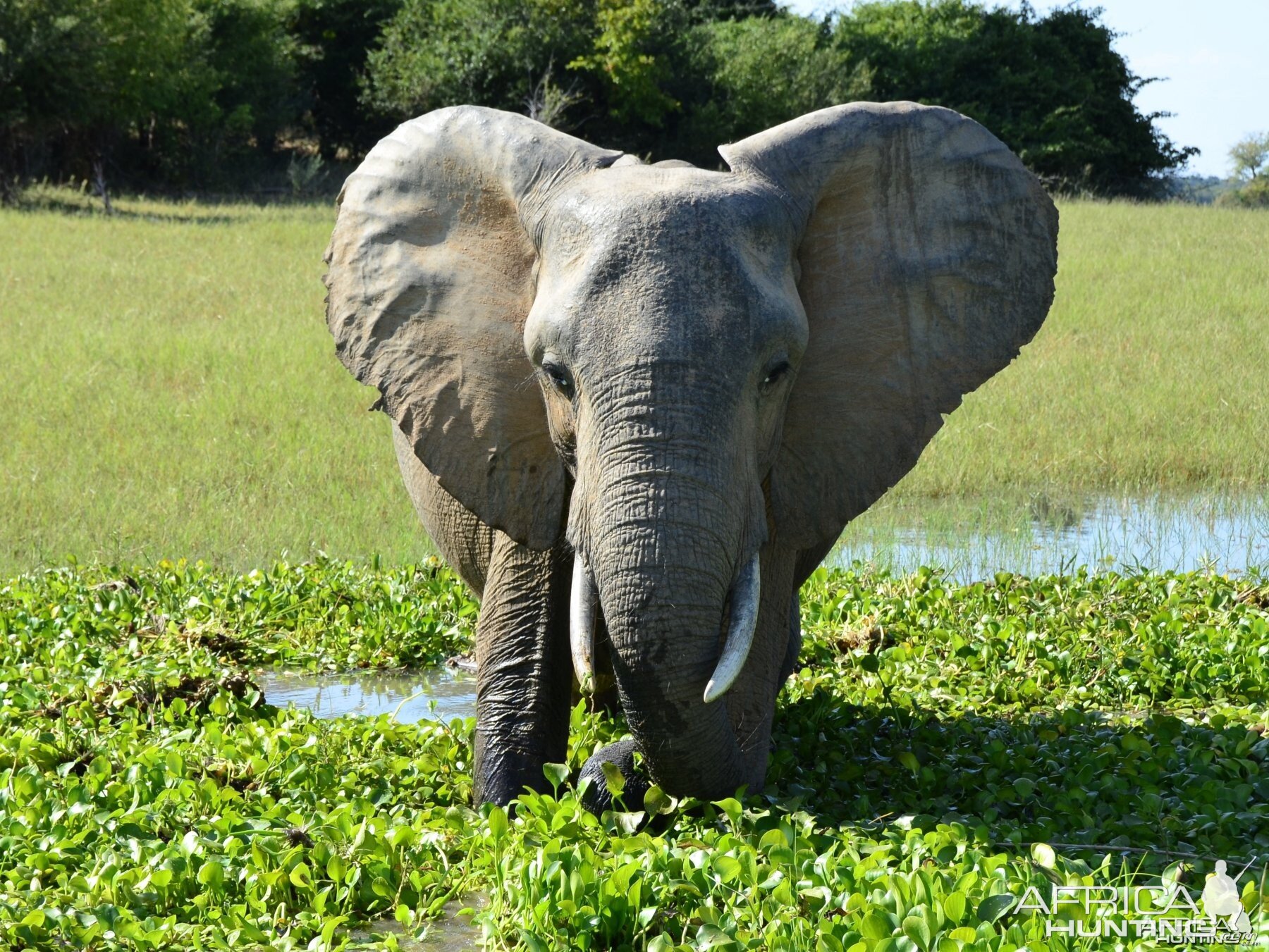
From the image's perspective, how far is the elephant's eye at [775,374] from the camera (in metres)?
3.68

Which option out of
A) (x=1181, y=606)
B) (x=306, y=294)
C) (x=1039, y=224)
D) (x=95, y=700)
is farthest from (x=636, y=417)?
(x=306, y=294)

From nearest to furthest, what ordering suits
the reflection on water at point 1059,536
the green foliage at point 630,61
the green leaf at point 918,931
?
the green leaf at point 918,931, the reflection on water at point 1059,536, the green foliage at point 630,61

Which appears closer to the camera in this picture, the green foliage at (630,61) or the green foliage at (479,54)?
the green foliage at (630,61)

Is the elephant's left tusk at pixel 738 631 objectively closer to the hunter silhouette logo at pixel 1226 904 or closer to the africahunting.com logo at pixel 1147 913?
the africahunting.com logo at pixel 1147 913

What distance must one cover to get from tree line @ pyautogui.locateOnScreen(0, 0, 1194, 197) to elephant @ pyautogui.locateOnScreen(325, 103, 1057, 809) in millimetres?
22845

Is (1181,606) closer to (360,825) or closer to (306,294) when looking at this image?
(360,825)

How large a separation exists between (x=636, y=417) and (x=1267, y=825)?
221cm

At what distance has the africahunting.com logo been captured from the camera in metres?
3.26

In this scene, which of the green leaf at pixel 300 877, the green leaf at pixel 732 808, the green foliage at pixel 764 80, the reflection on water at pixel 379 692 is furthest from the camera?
the green foliage at pixel 764 80

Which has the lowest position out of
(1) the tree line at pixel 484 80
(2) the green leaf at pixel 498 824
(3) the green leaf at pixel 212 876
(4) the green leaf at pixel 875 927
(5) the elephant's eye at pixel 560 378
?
(3) the green leaf at pixel 212 876

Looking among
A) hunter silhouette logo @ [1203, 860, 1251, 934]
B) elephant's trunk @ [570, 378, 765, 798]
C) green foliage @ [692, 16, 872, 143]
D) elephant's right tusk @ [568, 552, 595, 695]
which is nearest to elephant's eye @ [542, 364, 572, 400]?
elephant's trunk @ [570, 378, 765, 798]

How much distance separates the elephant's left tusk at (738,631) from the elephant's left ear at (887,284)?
1.95 ft

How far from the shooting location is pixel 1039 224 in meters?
4.50

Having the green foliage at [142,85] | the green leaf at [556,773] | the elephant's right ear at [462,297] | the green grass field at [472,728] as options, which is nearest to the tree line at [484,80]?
the green foliage at [142,85]
